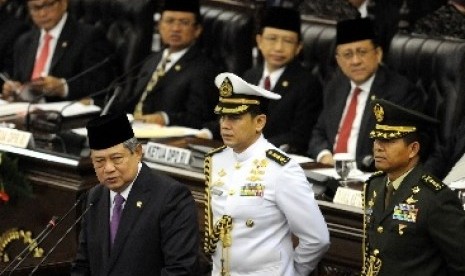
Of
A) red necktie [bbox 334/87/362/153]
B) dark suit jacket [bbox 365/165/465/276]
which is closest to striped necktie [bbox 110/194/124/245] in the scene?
dark suit jacket [bbox 365/165/465/276]

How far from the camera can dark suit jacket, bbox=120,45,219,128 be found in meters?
7.72

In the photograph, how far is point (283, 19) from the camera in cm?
723

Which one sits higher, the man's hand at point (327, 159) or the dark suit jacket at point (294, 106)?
the dark suit jacket at point (294, 106)

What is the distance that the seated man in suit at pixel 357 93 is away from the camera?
22.2 ft

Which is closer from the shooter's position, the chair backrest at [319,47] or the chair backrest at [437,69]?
the chair backrest at [437,69]

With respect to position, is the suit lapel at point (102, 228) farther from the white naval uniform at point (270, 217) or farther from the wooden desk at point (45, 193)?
the wooden desk at point (45, 193)

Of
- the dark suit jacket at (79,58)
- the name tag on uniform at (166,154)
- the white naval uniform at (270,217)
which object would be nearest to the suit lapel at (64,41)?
the dark suit jacket at (79,58)

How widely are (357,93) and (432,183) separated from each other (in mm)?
2004

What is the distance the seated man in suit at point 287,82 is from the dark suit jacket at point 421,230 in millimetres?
2172

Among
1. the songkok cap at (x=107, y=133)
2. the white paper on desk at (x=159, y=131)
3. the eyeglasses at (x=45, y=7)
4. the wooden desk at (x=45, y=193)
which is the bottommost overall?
the wooden desk at (x=45, y=193)

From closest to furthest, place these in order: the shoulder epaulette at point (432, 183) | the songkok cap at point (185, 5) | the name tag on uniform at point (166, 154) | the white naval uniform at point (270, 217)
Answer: the shoulder epaulette at point (432, 183) → the white naval uniform at point (270, 217) → the name tag on uniform at point (166, 154) → the songkok cap at point (185, 5)

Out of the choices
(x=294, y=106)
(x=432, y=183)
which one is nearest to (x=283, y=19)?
(x=294, y=106)

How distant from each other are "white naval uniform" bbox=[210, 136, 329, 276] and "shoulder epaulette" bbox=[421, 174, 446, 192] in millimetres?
435

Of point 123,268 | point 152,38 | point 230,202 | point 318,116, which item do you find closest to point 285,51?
point 318,116
